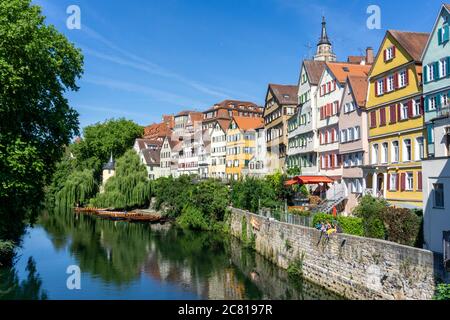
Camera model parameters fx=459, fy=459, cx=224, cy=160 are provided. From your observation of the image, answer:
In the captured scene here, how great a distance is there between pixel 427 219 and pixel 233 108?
8242 cm

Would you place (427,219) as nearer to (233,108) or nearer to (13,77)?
(13,77)

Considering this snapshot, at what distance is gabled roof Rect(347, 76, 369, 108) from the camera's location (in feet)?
111

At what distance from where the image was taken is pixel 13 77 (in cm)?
2133

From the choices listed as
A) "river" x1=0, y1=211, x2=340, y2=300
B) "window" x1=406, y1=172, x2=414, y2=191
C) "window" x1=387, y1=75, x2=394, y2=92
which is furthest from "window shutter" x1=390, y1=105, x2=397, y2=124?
"river" x1=0, y1=211, x2=340, y2=300

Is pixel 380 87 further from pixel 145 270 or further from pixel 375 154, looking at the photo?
pixel 145 270

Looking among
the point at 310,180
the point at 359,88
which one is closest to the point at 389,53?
the point at 359,88

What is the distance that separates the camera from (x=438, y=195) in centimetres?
1856

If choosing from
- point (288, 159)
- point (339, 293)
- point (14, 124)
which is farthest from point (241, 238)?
point (14, 124)

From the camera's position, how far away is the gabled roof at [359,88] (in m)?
33.8

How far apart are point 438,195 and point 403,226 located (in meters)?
4.17

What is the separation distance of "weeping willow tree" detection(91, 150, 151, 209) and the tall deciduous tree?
38836mm

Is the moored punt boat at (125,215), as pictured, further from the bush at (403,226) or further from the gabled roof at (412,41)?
the bush at (403,226)

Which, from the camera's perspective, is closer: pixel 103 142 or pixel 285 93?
pixel 285 93

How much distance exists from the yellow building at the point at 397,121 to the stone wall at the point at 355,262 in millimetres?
7254
